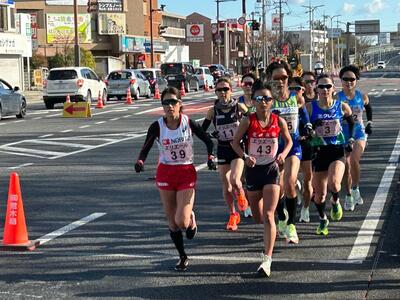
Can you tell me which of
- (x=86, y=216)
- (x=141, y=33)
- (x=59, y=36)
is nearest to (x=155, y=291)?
(x=86, y=216)

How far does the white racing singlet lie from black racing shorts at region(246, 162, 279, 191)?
62 centimetres

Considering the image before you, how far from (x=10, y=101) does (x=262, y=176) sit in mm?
20843

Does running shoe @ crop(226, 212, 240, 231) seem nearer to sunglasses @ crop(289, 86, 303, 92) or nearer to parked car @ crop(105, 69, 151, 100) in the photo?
sunglasses @ crop(289, 86, 303, 92)

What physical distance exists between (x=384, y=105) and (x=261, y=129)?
24.3 metres

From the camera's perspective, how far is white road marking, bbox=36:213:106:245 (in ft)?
27.4

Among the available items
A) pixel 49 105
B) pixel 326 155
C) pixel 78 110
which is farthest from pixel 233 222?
pixel 49 105

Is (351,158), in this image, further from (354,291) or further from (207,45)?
(207,45)

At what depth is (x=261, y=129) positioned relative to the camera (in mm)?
7082

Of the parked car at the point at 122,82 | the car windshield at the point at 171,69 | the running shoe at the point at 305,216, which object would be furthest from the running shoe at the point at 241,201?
the car windshield at the point at 171,69

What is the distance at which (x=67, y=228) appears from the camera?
29.2 ft

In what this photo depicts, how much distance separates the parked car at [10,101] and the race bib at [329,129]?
62.0 ft

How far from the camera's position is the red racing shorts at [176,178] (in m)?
6.95

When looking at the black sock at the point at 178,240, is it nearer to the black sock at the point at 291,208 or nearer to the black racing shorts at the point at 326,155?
the black sock at the point at 291,208

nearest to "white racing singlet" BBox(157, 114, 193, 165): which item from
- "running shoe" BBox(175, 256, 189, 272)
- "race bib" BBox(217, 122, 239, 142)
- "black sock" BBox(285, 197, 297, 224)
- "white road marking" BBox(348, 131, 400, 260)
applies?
"running shoe" BBox(175, 256, 189, 272)
